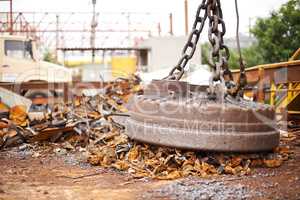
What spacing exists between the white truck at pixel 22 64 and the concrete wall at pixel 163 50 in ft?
46.0

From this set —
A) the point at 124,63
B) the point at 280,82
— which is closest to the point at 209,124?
the point at 280,82

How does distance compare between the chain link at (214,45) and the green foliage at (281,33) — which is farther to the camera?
the green foliage at (281,33)

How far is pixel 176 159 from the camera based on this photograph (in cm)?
468

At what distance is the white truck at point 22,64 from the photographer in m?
13.1

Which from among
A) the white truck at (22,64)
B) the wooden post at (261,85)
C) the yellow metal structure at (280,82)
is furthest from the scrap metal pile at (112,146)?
the white truck at (22,64)

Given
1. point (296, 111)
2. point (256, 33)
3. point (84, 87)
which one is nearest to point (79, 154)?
point (296, 111)

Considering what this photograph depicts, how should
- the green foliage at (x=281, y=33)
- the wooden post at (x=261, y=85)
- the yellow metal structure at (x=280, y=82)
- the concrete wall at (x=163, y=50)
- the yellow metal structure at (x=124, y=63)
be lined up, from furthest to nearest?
the yellow metal structure at (x=124, y=63) → the concrete wall at (x=163, y=50) → the green foliage at (x=281, y=33) → the wooden post at (x=261, y=85) → the yellow metal structure at (x=280, y=82)

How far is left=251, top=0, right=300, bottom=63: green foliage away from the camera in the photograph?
18.4 meters

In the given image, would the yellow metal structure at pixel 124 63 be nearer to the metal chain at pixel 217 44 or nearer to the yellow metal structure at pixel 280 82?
the yellow metal structure at pixel 280 82

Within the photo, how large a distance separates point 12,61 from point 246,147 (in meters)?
10.4

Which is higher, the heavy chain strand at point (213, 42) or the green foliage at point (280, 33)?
the green foliage at point (280, 33)

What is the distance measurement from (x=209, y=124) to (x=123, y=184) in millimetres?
1208

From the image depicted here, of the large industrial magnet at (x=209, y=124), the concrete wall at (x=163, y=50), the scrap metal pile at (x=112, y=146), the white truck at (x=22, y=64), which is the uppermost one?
the concrete wall at (x=163, y=50)

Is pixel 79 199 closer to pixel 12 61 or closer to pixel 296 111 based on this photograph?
pixel 296 111
